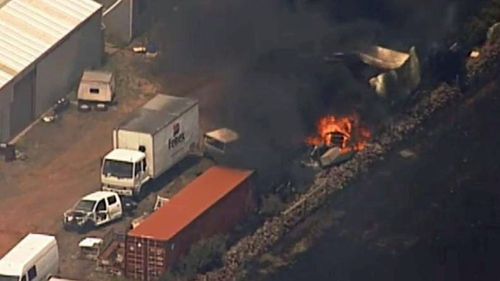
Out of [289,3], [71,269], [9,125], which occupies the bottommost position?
[71,269]

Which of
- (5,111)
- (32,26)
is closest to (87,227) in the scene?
(5,111)

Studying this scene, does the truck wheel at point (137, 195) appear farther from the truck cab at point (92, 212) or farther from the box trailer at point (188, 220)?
the box trailer at point (188, 220)

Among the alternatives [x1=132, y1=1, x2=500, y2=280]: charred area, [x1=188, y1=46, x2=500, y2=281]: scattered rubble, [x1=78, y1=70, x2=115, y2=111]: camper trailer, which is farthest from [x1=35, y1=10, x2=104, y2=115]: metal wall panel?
[x1=188, y1=46, x2=500, y2=281]: scattered rubble

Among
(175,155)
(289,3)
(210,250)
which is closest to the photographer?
(210,250)

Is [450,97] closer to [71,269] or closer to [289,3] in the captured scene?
[289,3]

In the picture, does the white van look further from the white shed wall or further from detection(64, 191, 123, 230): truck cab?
the white shed wall

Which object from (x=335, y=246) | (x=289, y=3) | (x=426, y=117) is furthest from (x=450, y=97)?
(x=335, y=246)
